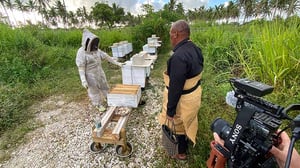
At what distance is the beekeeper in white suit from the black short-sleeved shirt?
190 centimetres

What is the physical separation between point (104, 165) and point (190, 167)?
1.10m

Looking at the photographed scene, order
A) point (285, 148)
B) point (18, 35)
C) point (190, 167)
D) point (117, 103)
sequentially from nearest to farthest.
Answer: point (285, 148) → point (190, 167) → point (117, 103) → point (18, 35)

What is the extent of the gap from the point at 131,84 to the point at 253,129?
10.8 ft

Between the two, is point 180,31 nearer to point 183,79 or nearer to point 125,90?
point 183,79

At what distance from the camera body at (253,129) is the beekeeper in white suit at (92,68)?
2746 millimetres

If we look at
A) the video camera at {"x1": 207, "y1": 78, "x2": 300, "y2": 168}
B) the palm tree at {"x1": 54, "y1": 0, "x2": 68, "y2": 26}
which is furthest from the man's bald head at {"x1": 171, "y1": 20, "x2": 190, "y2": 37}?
the palm tree at {"x1": 54, "y1": 0, "x2": 68, "y2": 26}

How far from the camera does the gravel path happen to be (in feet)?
7.52

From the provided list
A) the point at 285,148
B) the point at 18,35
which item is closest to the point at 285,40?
the point at 285,148

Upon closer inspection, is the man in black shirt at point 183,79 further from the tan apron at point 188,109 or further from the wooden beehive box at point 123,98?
the wooden beehive box at point 123,98

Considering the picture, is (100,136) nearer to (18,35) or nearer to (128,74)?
(128,74)

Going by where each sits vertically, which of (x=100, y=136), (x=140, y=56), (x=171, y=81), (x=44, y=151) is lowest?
(x=44, y=151)

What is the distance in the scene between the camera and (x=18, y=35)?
554 cm

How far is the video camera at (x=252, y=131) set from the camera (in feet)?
2.41

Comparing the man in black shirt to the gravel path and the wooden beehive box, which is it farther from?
the wooden beehive box
